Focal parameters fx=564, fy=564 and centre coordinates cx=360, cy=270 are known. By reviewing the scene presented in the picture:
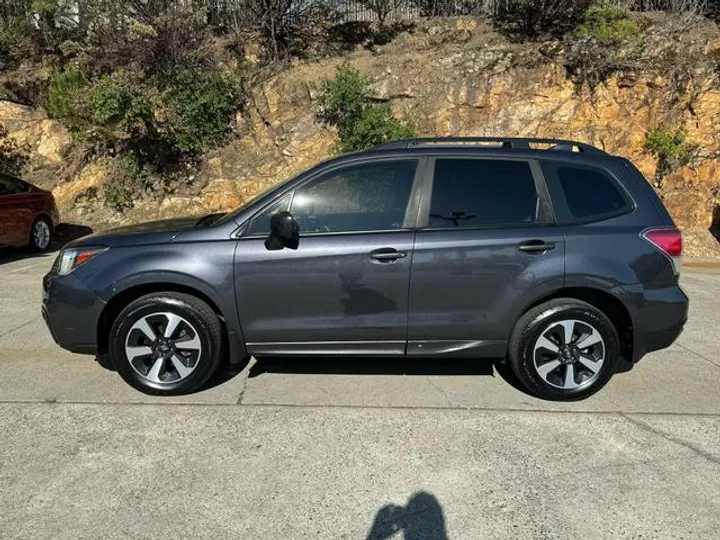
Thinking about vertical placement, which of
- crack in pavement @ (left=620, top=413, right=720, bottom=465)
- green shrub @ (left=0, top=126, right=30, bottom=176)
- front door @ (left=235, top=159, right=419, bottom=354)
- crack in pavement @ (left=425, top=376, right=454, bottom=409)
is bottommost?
crack in pavement @ (left=620, top=413, right=720, bottom=465)

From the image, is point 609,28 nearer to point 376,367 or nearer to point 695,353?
point 695,353

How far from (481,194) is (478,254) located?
46 cm

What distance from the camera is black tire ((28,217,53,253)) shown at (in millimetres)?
9633

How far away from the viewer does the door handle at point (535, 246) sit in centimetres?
385

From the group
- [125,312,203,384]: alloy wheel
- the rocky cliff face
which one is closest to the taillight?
[125,312,203,384]: alloy wheel

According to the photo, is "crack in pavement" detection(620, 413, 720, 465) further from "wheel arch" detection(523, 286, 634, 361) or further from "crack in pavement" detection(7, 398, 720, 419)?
"wheel arch" detection(523, 286, 634, 361)

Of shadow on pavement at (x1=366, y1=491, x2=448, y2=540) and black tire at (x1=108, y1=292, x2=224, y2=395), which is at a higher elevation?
black tire at (x1=108, y1=292, x2=224, y2=395)

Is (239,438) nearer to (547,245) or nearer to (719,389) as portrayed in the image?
(547,245)

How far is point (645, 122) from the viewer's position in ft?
39.4

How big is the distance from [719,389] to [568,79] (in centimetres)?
972

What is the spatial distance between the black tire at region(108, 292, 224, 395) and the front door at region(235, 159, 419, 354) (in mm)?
241

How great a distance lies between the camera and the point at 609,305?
406 cm

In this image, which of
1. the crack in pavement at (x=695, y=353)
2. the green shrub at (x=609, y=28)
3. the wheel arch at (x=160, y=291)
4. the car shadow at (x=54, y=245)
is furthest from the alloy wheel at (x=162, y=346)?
the green shrub at (x=609, y=28)

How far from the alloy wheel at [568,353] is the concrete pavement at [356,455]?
195mm
